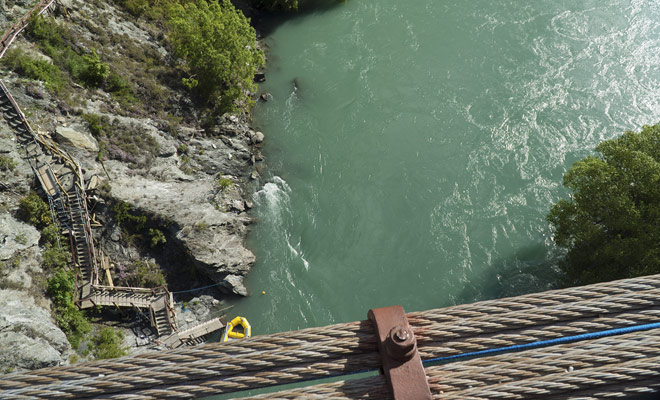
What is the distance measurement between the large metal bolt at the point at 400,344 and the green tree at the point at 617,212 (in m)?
21.7

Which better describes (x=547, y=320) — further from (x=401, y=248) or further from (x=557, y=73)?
(x=557, y=73)

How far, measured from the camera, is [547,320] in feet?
12.3

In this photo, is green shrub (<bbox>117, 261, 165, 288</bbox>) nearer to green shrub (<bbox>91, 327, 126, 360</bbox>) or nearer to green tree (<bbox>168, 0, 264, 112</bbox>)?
green shrub (<bbox>91, 327, 126, 360</bbox>)

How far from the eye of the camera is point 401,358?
11.7 ft

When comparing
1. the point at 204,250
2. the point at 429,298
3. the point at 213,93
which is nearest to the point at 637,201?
the point at 429,298

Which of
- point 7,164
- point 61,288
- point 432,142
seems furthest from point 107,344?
point 432,142

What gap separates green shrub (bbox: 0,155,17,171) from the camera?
85.3 feet

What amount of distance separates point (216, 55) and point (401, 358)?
1307 inches

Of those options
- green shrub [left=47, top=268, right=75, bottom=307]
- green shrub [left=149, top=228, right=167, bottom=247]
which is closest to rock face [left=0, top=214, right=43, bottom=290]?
green shrub [left=47, top=268, right=75, bottom=307]

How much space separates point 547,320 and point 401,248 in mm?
24723

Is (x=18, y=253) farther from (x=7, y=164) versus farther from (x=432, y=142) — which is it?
(x=432, y=142)

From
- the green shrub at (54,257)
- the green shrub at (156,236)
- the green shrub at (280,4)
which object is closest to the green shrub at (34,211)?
the green shrub at (54,257)

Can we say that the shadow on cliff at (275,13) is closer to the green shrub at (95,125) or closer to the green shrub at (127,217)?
the green shrub at (95,125)

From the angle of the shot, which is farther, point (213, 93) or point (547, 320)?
point (213, 93)
